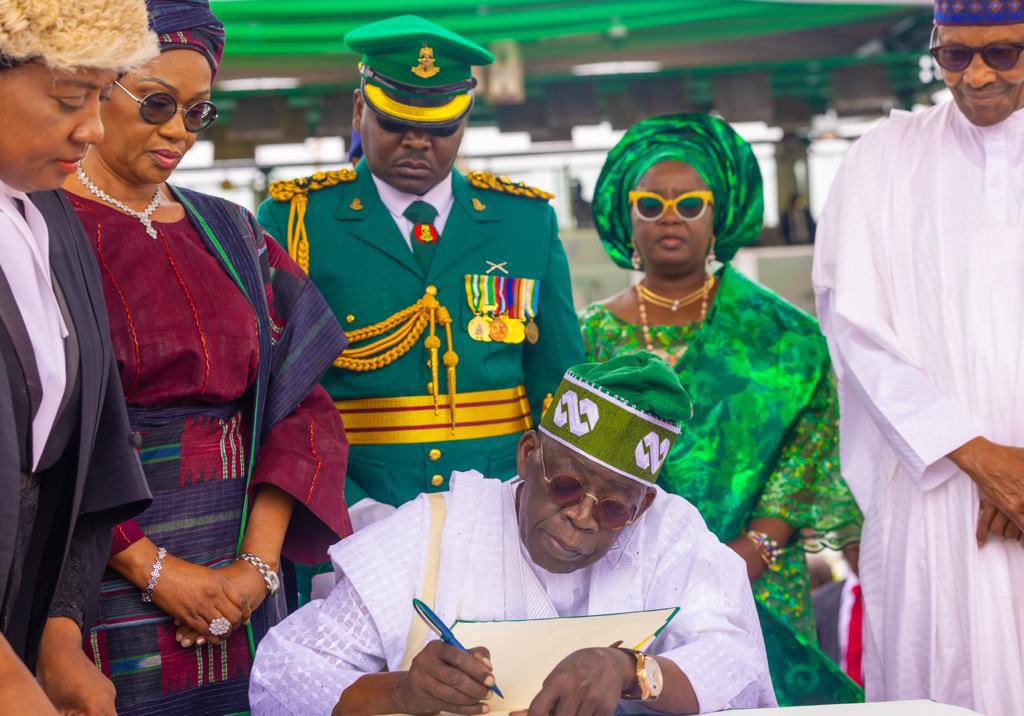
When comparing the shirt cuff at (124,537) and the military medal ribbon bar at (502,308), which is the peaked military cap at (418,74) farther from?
the shirt cuff at (124,537)

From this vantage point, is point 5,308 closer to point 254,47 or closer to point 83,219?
point 83,219

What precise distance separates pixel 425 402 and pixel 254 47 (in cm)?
453

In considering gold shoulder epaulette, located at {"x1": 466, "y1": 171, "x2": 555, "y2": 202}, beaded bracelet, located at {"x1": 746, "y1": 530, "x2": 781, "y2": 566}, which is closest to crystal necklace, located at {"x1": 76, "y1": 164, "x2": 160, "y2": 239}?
gold shoulder epaulette, located at {"x1": 466, "y1": 171, "x2": 555, "y2": 202}

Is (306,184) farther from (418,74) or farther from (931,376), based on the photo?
(931,376)

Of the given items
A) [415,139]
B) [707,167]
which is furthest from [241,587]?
[707,167]

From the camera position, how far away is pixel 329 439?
9.60 ft

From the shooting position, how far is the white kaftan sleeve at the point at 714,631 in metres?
2.45

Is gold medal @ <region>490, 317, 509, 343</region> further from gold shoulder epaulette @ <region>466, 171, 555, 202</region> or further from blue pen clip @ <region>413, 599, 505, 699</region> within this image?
blue pen clip @ <region>413, 599, 505, 699</region>

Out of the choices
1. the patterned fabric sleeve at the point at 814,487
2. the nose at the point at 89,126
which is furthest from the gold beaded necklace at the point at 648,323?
the nose at the point at 89,126

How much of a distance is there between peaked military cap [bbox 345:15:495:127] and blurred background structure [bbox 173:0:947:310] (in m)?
3.68

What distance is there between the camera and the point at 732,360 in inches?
156

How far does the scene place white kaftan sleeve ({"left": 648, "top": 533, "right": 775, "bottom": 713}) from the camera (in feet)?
8.03

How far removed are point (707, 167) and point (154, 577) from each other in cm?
228

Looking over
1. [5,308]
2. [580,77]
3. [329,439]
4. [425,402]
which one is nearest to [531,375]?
[425,402]
